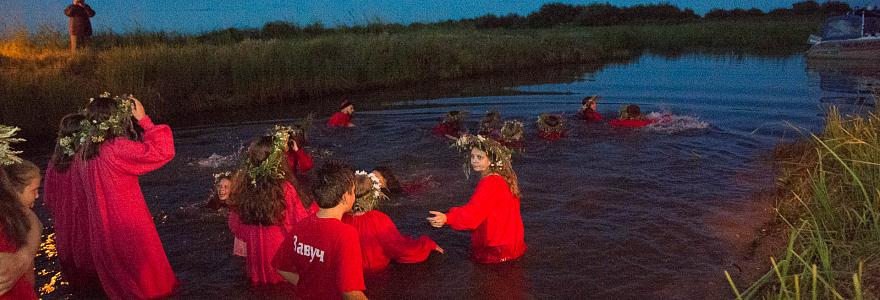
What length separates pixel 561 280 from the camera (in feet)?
21.8

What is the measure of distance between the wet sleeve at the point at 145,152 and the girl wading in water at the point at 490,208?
90.3 inches

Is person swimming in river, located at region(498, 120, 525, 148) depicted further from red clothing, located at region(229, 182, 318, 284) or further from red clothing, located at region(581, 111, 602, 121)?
red clothing, located at region(229, 182, 318, 284)

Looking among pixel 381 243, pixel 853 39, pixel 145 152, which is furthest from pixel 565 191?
pixel 853 39

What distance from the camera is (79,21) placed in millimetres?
20641

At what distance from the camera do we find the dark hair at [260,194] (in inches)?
→ 227

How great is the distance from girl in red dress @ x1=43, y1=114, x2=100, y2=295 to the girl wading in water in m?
2.99

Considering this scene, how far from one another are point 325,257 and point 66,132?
2958mm

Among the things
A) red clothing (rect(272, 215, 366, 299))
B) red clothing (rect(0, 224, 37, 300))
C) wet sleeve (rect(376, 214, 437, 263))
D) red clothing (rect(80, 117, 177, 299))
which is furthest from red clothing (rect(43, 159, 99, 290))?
wet sleeve (rect(376, 214, 437, 263))

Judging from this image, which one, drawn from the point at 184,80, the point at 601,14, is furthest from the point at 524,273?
the point at 601,14

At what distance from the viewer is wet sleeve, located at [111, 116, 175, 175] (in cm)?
542

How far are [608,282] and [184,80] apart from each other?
1508cm

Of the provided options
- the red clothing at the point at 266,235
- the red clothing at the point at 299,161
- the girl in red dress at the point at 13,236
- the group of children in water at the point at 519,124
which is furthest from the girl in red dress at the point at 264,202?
the group of children in water at the point at 519,124

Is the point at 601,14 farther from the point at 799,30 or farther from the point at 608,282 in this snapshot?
the point at 608,282

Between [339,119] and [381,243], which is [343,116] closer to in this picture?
[339,119]
